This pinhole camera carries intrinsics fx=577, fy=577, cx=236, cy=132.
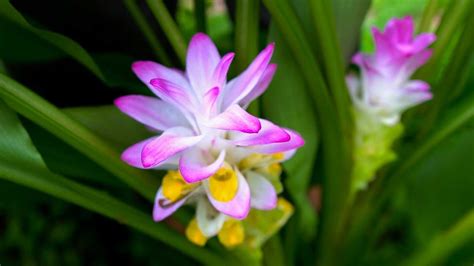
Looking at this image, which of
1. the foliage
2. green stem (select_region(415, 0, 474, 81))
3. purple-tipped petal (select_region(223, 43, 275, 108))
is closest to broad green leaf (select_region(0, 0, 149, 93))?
the foliage

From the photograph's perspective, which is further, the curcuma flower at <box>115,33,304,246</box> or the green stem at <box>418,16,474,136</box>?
the green stem at <box>418,16,474,136</box>

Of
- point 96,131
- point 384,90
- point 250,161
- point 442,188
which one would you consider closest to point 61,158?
point 96,131

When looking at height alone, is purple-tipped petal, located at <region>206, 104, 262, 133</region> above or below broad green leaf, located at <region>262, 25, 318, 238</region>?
above

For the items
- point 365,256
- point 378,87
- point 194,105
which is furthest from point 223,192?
point 365,256

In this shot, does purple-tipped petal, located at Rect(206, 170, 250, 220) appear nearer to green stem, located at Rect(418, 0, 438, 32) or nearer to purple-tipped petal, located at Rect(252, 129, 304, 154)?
purple-tipped petal, located at Rect(252, 129, 304, 154)

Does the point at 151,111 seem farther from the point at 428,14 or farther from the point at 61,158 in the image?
the point at 428,14

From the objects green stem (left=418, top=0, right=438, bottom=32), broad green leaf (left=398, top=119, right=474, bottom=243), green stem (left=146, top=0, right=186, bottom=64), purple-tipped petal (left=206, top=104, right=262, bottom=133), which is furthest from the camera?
broad green leaf (left=398, top=119, right=474, bottom=243)

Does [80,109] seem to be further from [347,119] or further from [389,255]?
[389,255]
